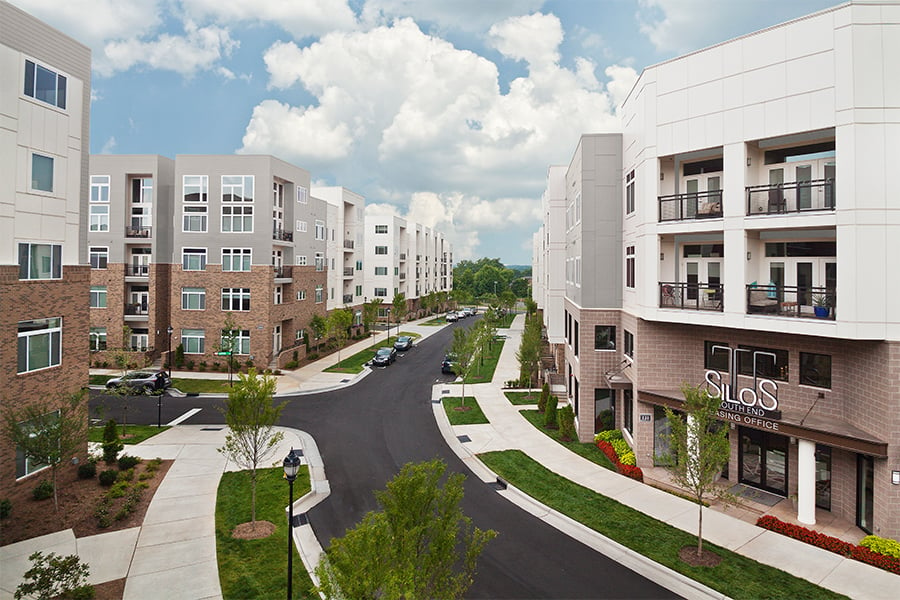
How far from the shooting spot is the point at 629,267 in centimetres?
2198

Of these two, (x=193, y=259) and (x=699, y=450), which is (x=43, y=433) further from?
(x=193, y=259)

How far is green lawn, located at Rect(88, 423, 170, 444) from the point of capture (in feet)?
74.9

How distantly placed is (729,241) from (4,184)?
78.7 ft

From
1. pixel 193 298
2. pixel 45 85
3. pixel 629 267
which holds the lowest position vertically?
pixel 193 298

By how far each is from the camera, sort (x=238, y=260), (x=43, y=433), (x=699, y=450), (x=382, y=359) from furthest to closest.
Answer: (x=382, y=359) → (x=238, y=260) → (x=43, y=433) → (x=699, y=450)

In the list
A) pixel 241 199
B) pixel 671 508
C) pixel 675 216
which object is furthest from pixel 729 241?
pixel 241 199

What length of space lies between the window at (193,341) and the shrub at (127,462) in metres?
20.4

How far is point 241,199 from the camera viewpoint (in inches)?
1518

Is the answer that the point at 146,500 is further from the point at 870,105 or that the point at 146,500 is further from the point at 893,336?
the point at 870,105

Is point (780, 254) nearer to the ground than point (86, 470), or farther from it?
farther from it

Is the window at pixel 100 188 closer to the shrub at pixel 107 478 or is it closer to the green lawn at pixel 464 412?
the shrub at pixel 107 478

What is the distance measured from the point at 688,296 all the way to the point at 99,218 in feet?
143

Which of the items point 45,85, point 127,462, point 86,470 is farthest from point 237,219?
point 86,470

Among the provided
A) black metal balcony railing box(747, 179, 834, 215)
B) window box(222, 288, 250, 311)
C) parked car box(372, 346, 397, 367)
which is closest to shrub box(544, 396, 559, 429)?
black metal balcony railing box(747, 179, 834, 215)
